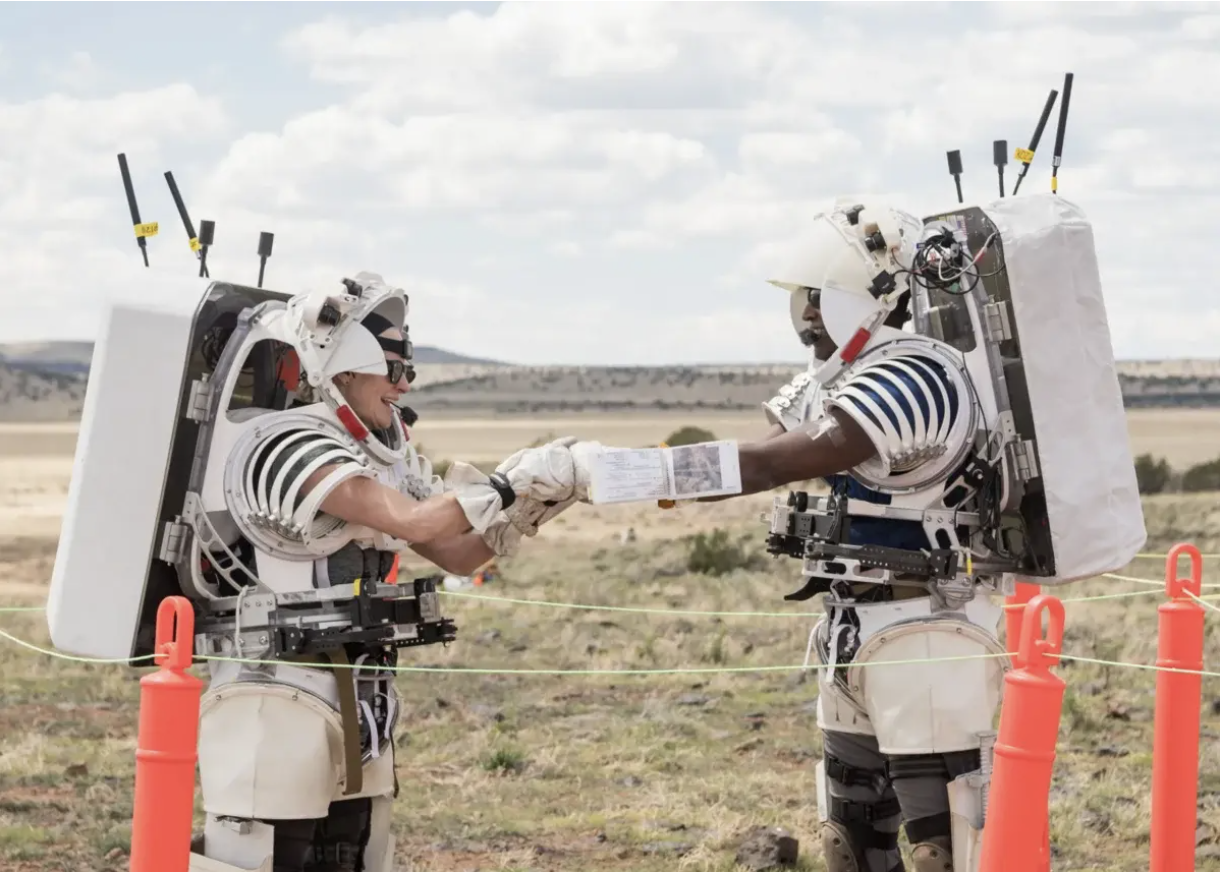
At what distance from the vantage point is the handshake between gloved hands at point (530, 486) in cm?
564

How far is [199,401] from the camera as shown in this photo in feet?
18.6

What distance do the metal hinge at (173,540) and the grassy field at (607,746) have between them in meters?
3.76

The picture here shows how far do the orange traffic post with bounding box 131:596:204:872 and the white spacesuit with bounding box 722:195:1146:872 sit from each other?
1799 mm

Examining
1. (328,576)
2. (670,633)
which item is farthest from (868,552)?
(670,633)

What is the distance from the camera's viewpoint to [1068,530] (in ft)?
19.7

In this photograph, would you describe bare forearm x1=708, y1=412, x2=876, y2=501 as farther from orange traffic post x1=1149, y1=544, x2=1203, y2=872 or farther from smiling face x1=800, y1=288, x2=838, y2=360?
orange traffic post x1=1149, y1=544, x2=1203, y2=872

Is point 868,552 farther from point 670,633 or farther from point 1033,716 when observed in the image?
point 670,633

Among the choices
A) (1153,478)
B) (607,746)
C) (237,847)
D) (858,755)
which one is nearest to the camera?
(237,847)

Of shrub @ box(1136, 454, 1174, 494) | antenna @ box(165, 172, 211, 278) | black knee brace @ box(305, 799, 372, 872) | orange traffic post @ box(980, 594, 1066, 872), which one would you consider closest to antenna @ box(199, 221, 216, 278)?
Answer: antenna @ box(165, 172, 211, 278)

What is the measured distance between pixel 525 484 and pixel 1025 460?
164cm

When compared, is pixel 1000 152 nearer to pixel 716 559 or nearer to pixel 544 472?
pixel 544 472

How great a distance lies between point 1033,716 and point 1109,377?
160 cm

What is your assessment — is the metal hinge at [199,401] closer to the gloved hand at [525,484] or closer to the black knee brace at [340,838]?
the gloved hand at [525,484]

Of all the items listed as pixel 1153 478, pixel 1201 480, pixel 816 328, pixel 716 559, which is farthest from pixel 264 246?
pixel 1201 480
